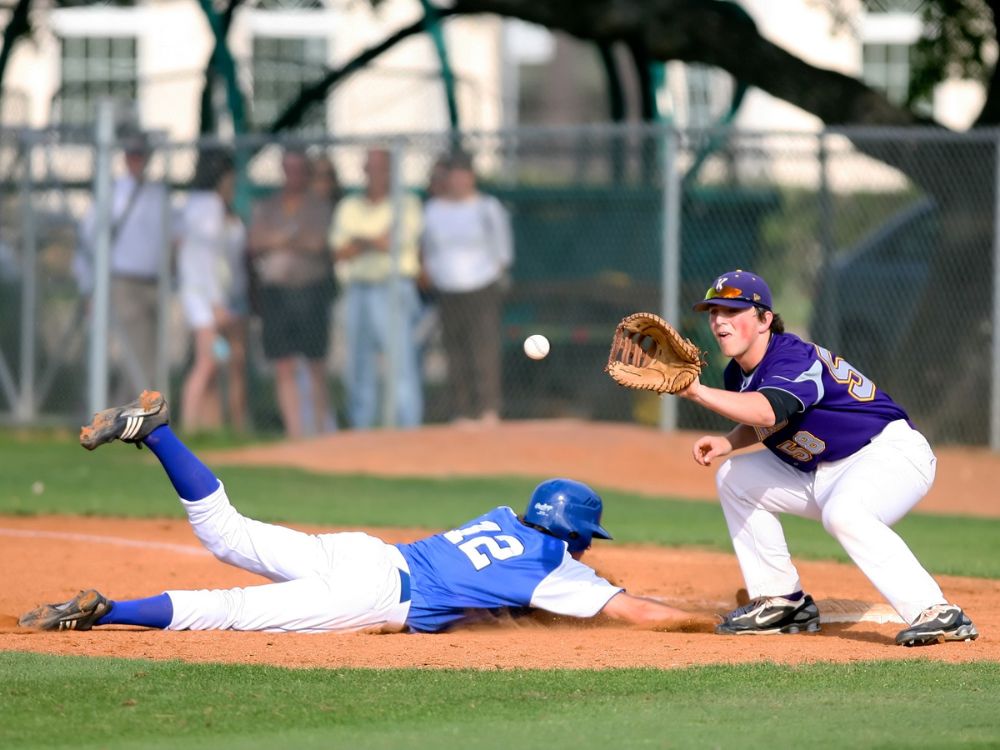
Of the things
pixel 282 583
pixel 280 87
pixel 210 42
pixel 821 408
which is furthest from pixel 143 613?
pixel 210 42

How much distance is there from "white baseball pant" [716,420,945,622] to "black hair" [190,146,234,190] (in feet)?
30.9

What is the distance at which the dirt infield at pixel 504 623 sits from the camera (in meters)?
5.97

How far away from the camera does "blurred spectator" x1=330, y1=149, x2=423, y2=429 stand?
14.3 meters

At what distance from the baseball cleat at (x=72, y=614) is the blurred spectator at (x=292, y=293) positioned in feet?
27.9

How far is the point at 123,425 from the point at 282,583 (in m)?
0.87

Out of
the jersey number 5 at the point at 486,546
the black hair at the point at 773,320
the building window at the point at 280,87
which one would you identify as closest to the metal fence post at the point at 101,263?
the building window at the point at 280,87

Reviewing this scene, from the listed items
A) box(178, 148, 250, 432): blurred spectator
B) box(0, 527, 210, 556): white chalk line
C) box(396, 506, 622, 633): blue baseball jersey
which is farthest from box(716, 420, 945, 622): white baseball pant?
box(178, 148, 250, 432): blurred spectator

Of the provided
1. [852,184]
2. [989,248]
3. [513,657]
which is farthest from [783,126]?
[513,657]

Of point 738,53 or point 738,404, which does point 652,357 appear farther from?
point 738,53

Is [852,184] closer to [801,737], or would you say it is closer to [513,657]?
[513,657]

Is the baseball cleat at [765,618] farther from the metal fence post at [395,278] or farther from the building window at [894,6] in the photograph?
the building window at [894,6]

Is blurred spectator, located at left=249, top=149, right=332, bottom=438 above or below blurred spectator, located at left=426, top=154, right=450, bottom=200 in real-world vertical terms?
below

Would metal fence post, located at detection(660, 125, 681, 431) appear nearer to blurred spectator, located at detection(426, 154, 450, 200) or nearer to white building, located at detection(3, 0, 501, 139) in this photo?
blurred spectator, located at detection(426, 154, 450, 200)

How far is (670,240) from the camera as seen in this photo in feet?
45.1
